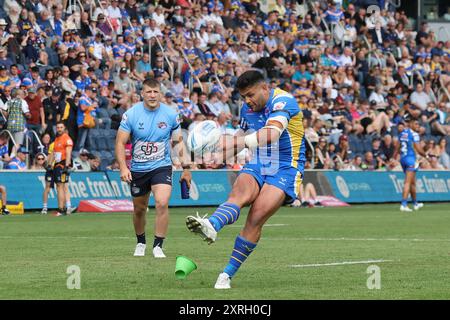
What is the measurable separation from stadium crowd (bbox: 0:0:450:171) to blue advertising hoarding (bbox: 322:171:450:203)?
860 millimetres

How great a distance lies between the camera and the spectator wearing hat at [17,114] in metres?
29.2

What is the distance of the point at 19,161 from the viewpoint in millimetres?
29406

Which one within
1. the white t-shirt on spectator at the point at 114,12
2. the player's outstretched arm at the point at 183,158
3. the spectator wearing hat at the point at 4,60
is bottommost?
the player's outstretched arm at the point at 183,158

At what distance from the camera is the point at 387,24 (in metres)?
46.8

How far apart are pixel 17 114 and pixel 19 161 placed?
49.1 inches

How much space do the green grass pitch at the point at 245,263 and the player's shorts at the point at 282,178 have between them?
3.25 ft

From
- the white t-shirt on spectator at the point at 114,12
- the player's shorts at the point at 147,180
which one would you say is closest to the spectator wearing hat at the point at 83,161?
the white t-shirt on spectator at the point at 114,12

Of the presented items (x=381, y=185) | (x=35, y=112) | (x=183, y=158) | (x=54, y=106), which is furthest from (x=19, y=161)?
(x=183, y=158)

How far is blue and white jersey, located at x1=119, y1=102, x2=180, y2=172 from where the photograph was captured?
15977 millimetres

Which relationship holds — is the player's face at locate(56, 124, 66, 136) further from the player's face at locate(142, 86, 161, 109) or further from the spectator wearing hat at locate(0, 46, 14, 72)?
the player's face at locate(142, 86, 161, 109)

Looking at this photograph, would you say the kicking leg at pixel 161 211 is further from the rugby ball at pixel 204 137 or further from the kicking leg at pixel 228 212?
the rugby ball at pixel 204 137

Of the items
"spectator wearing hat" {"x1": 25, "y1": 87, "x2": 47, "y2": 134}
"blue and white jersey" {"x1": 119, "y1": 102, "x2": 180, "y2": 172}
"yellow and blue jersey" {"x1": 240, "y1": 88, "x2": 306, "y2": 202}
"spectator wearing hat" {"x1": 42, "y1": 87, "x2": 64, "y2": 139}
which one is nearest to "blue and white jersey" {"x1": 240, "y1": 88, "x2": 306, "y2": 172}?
"yellow and blue jersey" {"x1": 240, "y1": 88, "x2": 306, "y2": 202}
